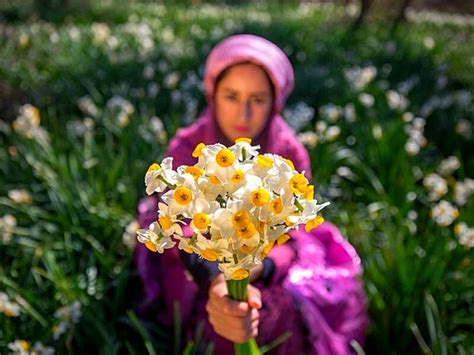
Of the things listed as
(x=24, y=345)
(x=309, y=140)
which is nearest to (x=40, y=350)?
(x=24, y=345)

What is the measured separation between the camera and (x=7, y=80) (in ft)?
13.7

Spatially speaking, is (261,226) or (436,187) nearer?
(261,226)

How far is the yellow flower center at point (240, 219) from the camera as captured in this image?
3.28 ft

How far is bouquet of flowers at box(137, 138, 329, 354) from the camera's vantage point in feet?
3.31

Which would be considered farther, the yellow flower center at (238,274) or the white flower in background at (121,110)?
the white flower in background at (121,110)

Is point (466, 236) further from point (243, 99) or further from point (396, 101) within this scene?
point (396, 101)

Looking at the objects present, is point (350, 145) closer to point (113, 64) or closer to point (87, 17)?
point (113, 64)

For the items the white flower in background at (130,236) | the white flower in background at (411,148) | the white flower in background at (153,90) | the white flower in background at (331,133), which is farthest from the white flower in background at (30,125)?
the white flower in background at (411,148)

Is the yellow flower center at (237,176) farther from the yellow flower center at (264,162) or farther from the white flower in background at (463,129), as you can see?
the white flower in background at (463,129)

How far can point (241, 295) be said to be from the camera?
1233 mm

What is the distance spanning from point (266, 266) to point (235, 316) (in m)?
0.33

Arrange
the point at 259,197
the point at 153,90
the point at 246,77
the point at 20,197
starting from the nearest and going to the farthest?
the point at 259,197 < the point at 246,77 < the point at 20,197 < the point at 153,90

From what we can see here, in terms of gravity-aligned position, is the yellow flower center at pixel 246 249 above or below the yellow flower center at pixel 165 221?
below

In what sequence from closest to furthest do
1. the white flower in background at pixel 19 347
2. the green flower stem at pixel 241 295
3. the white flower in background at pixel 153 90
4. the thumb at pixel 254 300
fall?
1. the green flower stem at pixel 241 295
2. the thumb at pixel 254 300
3. the white flower in background at pixel 19 347
4. the white flower in background at pixel 153 90
